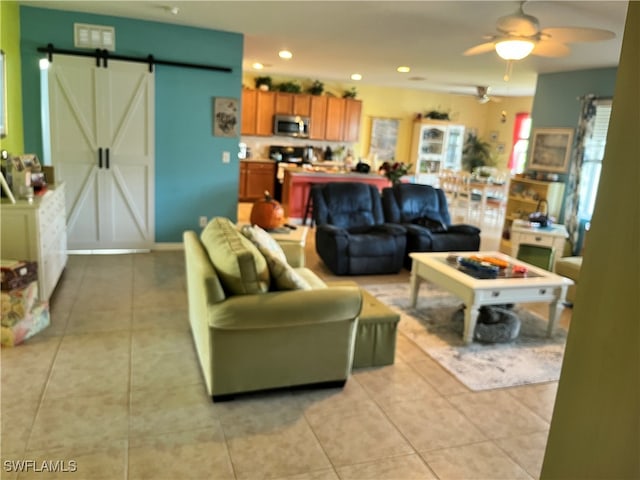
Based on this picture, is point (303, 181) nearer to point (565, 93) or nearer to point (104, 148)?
point (104, 148)

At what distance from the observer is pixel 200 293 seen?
9.11ft

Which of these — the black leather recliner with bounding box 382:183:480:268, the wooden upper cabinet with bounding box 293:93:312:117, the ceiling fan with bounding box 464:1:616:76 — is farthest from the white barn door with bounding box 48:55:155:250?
the wooden upper cabinet with bounding box 293:93:312:117

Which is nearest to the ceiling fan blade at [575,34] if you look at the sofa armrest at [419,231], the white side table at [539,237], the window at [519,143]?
the sofa armrest at [419,231]

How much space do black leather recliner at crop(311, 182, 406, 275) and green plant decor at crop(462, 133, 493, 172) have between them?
21.4 ft

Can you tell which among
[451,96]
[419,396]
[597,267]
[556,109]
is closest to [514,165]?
[451,96]

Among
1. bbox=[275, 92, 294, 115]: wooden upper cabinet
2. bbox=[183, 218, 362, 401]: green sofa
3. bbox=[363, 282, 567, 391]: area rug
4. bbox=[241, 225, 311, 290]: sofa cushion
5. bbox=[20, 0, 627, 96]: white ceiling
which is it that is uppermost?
bbox=[20, 0, 627, 96]: white ceiling

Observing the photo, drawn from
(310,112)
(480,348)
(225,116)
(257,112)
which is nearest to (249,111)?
(257,112)

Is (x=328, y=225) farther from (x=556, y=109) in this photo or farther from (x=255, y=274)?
(x=556, y=109)

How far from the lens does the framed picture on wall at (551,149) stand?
6.61 meters

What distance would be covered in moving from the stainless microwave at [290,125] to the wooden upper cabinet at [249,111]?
1.31 ft

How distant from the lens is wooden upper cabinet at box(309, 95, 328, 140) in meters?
9.82

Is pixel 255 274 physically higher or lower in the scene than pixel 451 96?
lower

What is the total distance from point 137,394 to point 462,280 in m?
2.33

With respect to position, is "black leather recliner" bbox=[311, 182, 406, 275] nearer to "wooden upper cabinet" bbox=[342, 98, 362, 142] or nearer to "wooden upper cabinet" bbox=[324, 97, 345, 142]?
"wooden upper cabinet" bbox=[324, 97, 345, 142]
